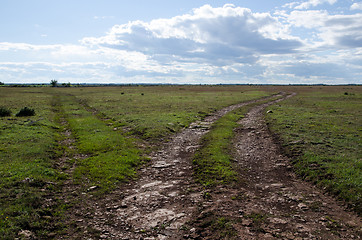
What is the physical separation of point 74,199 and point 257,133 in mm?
17613

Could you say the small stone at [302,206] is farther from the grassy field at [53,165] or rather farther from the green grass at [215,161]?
the grassy field at [53,165]

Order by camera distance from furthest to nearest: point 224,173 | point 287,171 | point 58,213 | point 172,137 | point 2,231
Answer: point 172,137 < point 287,171 < point 224,173 < point 58,213 < point 2,231

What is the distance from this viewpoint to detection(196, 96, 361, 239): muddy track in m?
7.46

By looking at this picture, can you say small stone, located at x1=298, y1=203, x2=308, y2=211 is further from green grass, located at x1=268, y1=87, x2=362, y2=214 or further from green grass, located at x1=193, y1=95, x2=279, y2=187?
green grass, located at x1=193, y1=95, x2=279, y2=187

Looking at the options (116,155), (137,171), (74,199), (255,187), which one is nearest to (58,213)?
(74,199)

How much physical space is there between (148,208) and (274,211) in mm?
5033

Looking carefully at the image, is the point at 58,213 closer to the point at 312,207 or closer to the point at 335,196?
the point at 312,207

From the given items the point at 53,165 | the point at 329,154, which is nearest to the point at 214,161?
the point at 329,154

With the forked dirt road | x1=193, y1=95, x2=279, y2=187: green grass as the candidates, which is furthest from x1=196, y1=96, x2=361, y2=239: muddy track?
x1=193, y1=95, x2=279, y2=187: green grass

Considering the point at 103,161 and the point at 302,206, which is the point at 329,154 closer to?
the point at 302,206

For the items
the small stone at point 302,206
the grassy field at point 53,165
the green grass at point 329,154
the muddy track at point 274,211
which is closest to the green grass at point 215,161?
the muddy track at point 274,211

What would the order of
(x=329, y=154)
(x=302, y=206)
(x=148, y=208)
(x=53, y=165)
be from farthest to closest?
(x=329, y=154), (x=53, y=165), (x=148, y=208), (x=302, y=206)

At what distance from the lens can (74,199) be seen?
10000 mm

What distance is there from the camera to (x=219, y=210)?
8836 mm
